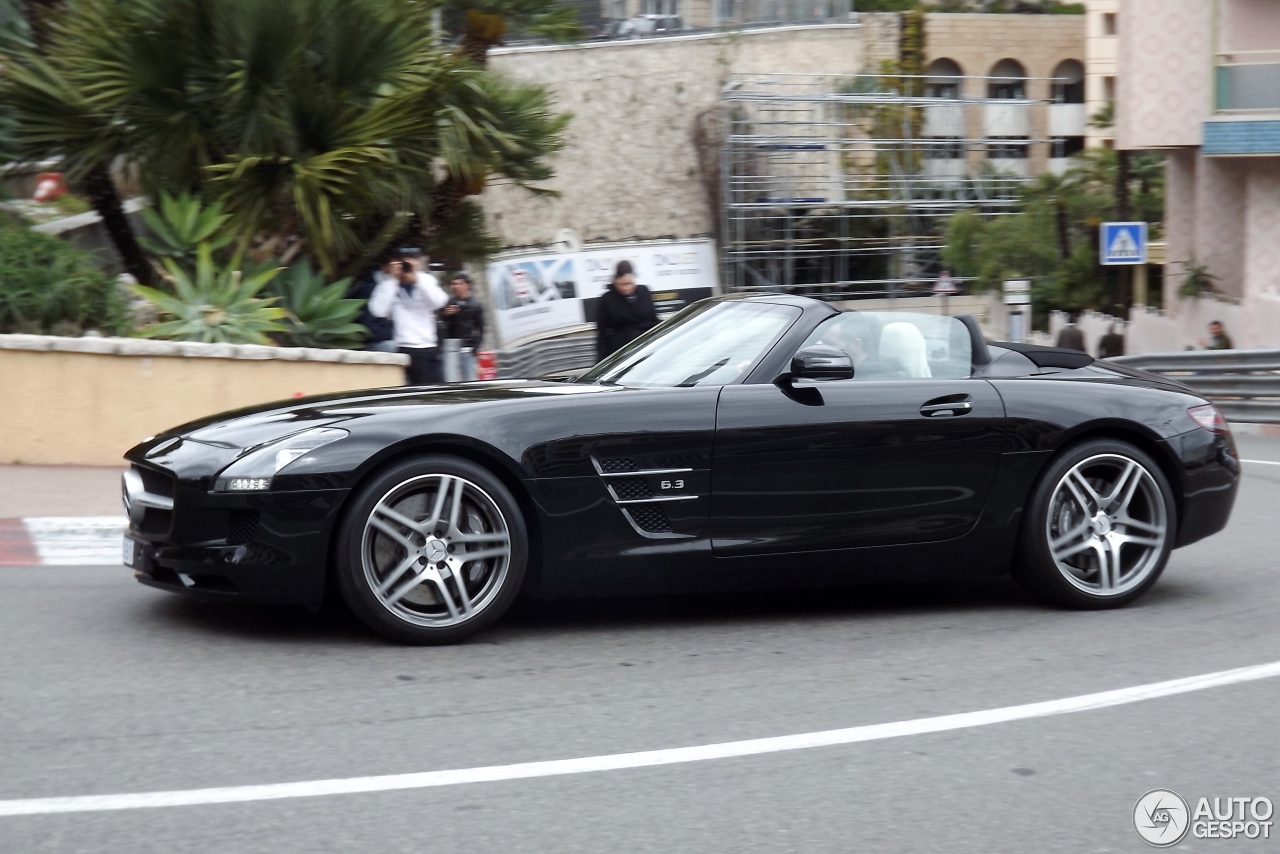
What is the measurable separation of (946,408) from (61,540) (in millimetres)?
4579

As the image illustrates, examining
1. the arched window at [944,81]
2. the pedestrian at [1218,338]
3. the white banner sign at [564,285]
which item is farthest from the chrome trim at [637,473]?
the arched window at [944,81]

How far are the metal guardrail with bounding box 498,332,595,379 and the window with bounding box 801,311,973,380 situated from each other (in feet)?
80.9

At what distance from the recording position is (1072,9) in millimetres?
76000

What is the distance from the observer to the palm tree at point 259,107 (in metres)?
12.3

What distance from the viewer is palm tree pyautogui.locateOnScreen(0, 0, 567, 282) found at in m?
12.3

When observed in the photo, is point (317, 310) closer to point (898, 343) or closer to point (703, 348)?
point (703, 348)

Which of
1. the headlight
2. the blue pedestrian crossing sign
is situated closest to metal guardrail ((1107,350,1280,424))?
the blue pedestrian crossing sign

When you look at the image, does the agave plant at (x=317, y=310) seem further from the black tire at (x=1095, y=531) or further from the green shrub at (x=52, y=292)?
the black tire at (x=1095, y=531)

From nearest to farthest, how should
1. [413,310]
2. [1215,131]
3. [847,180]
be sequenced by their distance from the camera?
[413,310]
[1215,131]
[847,180]

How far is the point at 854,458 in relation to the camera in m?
6.19

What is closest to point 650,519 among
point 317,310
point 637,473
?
point 637,473

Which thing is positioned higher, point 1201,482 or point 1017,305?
point 1201,482

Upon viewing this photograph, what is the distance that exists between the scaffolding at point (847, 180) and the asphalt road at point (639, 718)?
3503 centimetres

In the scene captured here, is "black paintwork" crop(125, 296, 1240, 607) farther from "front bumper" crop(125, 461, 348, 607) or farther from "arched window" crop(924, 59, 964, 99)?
"arched window" crop(924, 59, 964, 99)
